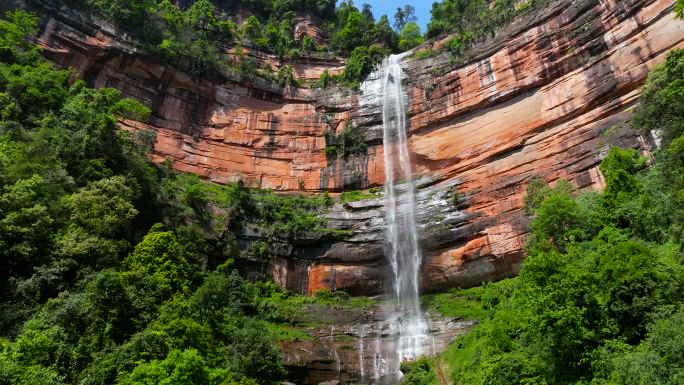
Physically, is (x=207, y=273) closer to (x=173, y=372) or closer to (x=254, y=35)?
(x=173, y=372)

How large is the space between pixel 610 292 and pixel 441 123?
2301 cm

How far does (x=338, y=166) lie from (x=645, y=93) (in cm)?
2136

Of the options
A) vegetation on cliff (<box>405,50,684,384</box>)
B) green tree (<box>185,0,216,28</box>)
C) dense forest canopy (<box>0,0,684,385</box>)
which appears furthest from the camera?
green tree (<box>185,0,216,28</box>)

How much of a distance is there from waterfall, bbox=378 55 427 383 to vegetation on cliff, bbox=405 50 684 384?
5.46 metres

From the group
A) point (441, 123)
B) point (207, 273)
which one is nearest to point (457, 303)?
point (441, 123)

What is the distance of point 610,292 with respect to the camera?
10.5m

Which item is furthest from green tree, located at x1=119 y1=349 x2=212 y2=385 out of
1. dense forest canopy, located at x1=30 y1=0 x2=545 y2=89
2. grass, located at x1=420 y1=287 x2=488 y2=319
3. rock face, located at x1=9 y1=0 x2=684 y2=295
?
dense forest canopy, located at x1=30 y1=0 x2=545 y2=89

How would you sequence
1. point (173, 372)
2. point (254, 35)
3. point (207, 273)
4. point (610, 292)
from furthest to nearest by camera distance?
point (254, 35)
point (207, 273)
point (610, 292)
point (173, 372)

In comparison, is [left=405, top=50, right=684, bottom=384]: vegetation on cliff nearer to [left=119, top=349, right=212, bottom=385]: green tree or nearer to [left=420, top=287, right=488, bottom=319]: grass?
[left=420, top=287, right=488, bottom=319]: grass

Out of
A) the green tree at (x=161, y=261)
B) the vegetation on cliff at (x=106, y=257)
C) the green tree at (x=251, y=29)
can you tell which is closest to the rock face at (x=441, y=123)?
the vegetation on cliff at (x=106, y=257)

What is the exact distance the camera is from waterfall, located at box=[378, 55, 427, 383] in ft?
75.0

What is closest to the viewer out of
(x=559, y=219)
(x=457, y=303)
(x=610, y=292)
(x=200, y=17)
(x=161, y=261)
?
(x=610, y=292)

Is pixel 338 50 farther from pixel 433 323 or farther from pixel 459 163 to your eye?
pixel 433 323

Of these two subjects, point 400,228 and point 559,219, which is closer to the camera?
point 559,219
